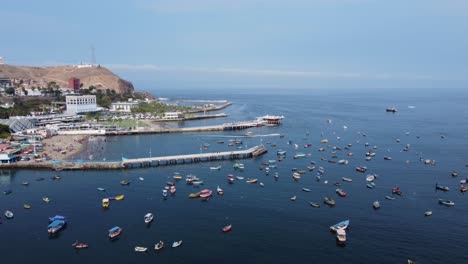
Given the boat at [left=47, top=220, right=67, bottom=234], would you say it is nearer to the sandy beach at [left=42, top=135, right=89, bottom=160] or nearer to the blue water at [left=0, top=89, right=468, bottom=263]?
the blue water at [left=0, top=89, right=468, bottom=263]

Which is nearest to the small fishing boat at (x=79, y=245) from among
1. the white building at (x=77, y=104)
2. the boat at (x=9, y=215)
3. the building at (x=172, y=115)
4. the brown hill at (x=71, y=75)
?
the boat at (x=9, y=215)

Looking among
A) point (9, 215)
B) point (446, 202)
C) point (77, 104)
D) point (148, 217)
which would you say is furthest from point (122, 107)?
point (446, 202)

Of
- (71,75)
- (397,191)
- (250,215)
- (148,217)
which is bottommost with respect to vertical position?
(250,215)

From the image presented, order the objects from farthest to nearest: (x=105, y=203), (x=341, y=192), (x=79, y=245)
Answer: (x=341, y=192) → (x=105, y=203) → (x=79, y=245)

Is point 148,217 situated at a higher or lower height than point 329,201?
lower

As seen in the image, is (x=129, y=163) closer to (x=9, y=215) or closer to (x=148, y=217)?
(x=9, y=215)

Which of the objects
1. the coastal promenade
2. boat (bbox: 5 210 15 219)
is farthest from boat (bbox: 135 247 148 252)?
the coastal promenade

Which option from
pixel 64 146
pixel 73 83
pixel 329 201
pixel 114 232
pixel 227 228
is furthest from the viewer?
pixel 73 83

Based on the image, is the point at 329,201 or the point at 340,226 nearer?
the point at 340,226
